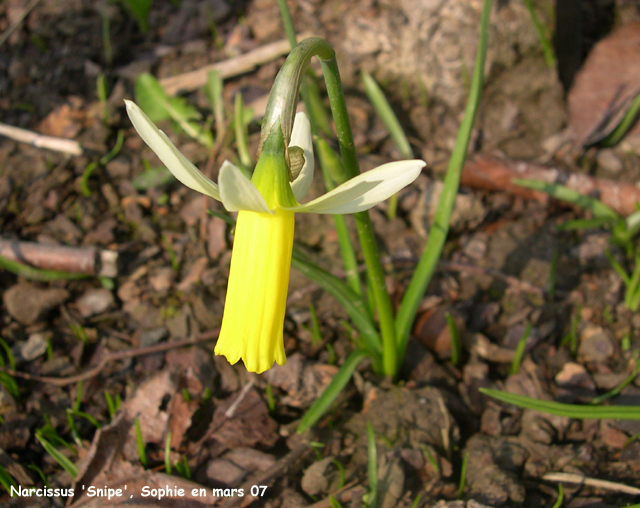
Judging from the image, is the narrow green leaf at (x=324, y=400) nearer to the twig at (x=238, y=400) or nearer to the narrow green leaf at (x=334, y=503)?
the narrow green leaf at (x=334, y=503)

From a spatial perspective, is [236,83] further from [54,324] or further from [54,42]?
[54,324]

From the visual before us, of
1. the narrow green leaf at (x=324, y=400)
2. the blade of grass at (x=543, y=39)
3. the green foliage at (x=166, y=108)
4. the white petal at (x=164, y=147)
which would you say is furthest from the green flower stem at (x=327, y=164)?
the blade of grass at (x=543, y=39)

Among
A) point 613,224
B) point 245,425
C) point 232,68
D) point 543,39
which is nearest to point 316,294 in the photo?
point 245,425

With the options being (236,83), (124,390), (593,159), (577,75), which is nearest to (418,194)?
(593,159)

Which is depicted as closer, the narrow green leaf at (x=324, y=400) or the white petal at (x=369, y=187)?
the white petal at (x=369, y=187)

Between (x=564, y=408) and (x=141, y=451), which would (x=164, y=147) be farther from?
(x=564, y=408)

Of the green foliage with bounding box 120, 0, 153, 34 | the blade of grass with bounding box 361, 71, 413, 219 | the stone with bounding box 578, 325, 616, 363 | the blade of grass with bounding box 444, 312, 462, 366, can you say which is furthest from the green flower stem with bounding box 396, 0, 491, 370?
the green foliage with bounding box 120, 0, 153, 34
